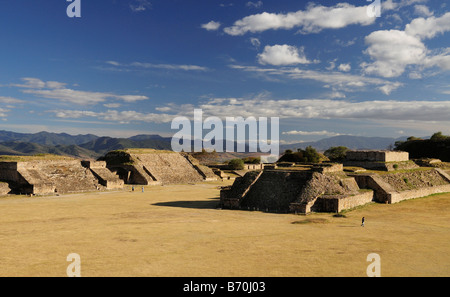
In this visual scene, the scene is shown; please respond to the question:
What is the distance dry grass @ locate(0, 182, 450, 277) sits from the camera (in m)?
14.3

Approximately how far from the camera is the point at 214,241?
18.8 m

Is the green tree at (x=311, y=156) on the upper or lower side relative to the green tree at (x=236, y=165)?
upper

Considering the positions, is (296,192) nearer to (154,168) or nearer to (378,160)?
(378,160)

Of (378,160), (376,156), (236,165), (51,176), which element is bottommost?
(236,165)

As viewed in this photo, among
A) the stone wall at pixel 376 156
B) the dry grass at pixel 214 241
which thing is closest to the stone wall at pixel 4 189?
the dry grass at pixel 214 241

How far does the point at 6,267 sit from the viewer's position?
14148 millimetres

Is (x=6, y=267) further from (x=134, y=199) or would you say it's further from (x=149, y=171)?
(x=149, y=171)

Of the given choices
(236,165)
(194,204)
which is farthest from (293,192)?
(236,165)

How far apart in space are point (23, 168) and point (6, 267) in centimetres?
3250

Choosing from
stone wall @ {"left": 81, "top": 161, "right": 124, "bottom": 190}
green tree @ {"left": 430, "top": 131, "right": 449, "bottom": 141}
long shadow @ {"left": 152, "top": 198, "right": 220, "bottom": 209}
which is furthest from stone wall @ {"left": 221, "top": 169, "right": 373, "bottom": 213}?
green tree @ {"left": 430, "top": 131, "right": 449, "bottom": 141}

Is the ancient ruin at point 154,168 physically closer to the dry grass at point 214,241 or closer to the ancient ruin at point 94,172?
the ancient ruin at point 94,172

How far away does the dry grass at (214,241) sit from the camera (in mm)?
14297
